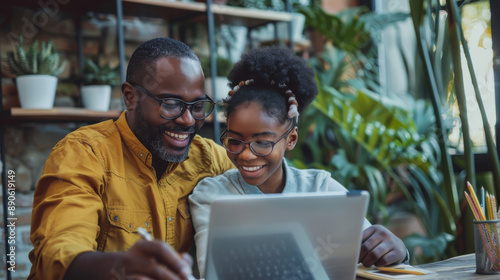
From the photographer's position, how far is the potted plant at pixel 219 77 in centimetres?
288

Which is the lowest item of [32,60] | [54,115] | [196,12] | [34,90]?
[54,115]

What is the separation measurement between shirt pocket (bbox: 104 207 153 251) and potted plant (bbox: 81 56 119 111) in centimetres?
120

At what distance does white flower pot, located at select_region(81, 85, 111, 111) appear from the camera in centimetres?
255

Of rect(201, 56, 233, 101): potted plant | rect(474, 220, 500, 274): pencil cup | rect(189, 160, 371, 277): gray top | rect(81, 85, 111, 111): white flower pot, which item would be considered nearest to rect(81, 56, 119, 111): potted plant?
rect(81, 85, 111, 111): white flower pot

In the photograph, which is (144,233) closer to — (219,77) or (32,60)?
(32,60)

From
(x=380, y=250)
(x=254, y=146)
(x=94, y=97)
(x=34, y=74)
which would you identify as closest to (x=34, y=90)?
(x=34, y=74)

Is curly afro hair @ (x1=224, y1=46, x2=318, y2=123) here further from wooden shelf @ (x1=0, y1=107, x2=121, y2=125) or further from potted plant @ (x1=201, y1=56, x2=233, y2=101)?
potted plant @ (x1=201, y1=56, x2=233, y2=101)

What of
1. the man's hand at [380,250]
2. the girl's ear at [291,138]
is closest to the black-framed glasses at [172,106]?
the girl's ear at [291,138]

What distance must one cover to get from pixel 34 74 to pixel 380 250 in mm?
1732

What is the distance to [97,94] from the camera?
8.38 ft

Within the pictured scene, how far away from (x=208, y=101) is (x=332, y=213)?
641 mm

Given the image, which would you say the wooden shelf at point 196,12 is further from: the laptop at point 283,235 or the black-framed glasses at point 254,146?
the laptop at point 283,235

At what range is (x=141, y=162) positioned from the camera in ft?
5.09

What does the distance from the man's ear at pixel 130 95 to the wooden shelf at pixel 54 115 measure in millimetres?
913
